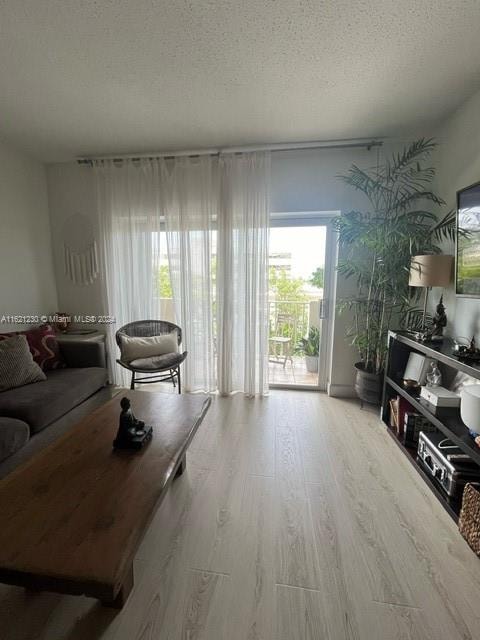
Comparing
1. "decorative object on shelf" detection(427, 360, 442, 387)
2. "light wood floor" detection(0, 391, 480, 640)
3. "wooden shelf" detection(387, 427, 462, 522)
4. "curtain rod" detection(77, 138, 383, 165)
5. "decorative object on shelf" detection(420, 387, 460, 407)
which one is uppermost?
"curtain rod" detection(77, 138, 383, 165)

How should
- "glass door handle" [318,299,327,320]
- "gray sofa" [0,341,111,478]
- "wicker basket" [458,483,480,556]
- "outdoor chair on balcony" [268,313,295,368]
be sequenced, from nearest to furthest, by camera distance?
1. "wicker basket" [458,483,480,556]
2. "gray sofa" [0,341,111,478]
3. "glass door handle" [318,299,327,320]
4. "outdoor chair on balcony" [268,313,295,368]

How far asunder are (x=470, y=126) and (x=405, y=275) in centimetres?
109

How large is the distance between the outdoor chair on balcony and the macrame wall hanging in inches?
88.8

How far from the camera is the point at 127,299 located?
3.04 metres

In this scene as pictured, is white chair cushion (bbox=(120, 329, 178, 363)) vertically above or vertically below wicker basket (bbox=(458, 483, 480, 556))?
above

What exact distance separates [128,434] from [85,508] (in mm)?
374

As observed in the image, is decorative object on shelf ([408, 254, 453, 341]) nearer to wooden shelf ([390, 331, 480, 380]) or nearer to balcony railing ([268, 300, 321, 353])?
wooden shelf ([390, 331, 480, 380])

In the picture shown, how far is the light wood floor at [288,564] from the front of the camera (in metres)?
0.98

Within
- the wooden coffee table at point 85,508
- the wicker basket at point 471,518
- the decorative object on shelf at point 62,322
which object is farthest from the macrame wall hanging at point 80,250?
the wicker basket at point 471,518

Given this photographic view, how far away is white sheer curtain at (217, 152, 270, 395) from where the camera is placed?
2646mm

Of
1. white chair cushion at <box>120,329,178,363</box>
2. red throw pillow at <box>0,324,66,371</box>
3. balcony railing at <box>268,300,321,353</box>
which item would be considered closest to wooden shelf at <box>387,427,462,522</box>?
balcony railing at <box>268,300,321,353</box>

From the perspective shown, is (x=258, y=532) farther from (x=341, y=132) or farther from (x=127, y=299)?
(x=341, y=132)

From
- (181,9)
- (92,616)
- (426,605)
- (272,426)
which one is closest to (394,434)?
(272,426)

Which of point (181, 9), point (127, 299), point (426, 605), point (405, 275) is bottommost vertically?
point (426, 605)
